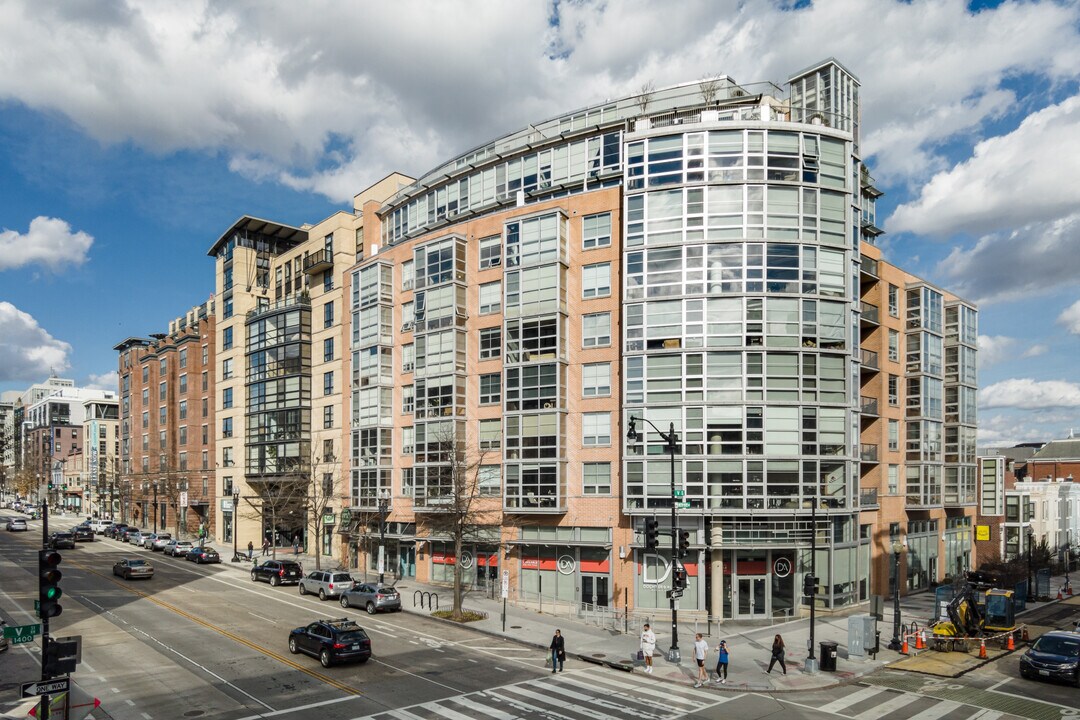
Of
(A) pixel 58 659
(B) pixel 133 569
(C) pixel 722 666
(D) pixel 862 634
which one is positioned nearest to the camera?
(A) pixel 58 659

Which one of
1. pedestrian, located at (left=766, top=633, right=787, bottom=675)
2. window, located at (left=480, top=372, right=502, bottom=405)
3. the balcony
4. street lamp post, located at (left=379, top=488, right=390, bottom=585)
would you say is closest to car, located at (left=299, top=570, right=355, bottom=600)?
street lamp post, located at (left=379, top=488, right=390, bottom=585)

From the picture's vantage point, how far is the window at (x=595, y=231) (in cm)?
3900

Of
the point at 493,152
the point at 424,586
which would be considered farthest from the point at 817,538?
the point at 493,152

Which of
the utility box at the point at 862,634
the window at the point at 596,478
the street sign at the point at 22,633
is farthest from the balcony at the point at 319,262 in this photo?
the utility box at the point at 862,634

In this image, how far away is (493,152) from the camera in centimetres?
4856

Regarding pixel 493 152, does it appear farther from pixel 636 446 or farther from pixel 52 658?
pixel 52 658

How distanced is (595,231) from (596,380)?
8134 millimetres

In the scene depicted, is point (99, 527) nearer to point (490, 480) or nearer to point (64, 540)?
point (64, 540)

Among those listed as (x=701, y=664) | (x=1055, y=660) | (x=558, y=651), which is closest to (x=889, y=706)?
(x=701, y=664)

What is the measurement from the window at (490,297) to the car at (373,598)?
656 inches

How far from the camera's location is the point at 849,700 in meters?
22.4

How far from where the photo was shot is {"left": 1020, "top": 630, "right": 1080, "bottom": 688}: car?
24.1 metres

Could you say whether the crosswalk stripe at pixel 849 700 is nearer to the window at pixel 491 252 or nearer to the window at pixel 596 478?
the window at pixel 596 478

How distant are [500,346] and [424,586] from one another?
15.3m
